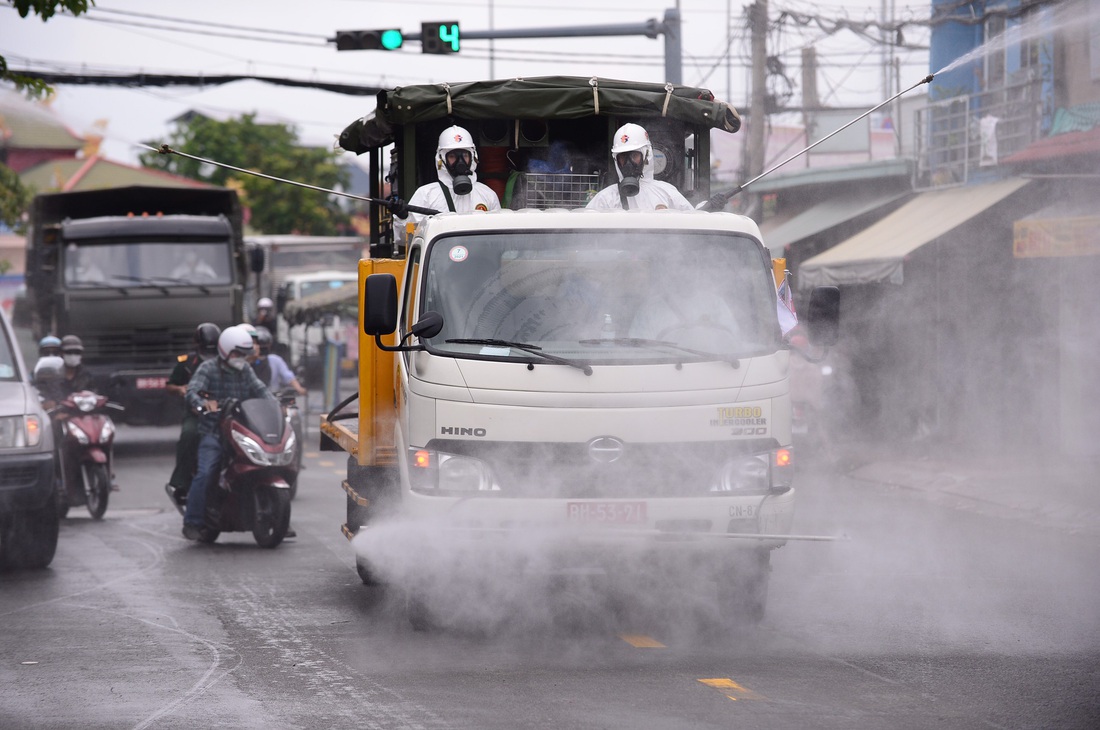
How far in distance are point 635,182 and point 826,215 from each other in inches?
581

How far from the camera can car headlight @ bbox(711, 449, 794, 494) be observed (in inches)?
263

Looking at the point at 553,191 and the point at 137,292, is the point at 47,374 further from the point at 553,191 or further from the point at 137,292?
the point at 137,292

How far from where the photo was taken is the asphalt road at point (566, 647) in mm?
5480

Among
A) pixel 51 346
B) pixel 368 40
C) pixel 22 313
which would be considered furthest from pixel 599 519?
pixel 22 313

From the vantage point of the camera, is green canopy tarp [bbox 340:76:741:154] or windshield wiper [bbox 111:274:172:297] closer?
green canopy tarp [bbox 340:76:741:154]

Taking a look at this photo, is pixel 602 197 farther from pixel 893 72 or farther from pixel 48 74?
pixel 893 72

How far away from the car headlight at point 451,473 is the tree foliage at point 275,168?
49.4 m

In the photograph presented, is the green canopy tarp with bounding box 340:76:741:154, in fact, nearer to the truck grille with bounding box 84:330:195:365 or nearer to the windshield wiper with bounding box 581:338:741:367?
the windshield wiper with bounding box 581:338:741:367

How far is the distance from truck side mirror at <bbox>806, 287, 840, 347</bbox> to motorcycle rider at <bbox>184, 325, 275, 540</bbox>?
4884 millimetres

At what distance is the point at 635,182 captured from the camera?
8.20 m

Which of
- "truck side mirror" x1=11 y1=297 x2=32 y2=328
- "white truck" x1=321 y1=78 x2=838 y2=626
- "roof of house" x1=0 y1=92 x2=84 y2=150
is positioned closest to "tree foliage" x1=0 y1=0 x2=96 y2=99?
"roof of house" x1=0 y1=92 x2=84 y2=150

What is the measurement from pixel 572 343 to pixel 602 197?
1.69 meters

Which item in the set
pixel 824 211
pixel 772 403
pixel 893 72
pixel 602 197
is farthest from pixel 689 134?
pixel 893 72

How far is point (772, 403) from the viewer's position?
681 centimetres
